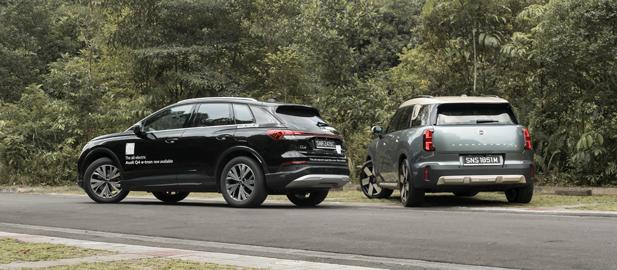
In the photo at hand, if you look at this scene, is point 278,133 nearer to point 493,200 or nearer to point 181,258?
point 493,200

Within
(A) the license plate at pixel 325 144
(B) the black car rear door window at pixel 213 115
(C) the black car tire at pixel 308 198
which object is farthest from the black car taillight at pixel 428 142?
(B) the black car rear door window at pixel 213 115

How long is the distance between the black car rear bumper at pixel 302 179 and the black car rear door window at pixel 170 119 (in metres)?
2.23

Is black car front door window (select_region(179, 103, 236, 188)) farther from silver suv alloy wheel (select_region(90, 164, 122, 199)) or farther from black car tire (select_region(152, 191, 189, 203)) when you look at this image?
black car tire (select_region(152, 191, 189, 203))

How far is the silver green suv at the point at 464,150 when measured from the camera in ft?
42.0

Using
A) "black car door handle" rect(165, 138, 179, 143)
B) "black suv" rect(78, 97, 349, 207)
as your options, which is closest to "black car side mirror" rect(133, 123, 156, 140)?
"black suv" rect(78, 97, 349, 207)

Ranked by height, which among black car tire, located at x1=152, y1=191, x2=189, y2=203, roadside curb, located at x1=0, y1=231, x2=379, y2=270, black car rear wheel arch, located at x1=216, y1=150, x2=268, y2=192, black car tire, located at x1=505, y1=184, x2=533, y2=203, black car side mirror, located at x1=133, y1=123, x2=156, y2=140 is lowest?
black car tire, located at x1=152, y1=191, x2=189, y2=203

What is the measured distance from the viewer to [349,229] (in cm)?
988

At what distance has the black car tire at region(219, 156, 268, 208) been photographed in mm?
13031

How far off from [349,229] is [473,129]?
3906 mm

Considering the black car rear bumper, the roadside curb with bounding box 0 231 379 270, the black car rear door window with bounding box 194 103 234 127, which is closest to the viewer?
the roadside curb with bounding box 0 231 379 270

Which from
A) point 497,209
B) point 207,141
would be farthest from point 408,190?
point 207,141

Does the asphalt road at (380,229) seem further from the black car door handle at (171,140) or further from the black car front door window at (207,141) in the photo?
the black car door handle at (171,140)

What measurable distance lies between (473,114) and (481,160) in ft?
2.69

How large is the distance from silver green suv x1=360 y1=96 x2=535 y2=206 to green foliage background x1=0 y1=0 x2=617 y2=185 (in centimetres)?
297
